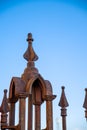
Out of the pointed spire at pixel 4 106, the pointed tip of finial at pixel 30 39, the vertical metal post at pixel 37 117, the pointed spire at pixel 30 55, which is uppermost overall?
the pointed tip of finial at pixel 30 39

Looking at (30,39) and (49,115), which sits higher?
(30,39)

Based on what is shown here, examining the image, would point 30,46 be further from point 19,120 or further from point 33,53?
point 19,120

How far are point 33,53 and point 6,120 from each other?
2.21 meters

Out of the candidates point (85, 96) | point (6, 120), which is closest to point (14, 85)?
point (6, 120)

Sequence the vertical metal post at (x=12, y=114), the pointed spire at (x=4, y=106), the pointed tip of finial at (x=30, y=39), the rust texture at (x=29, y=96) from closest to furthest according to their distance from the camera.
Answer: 1. the rust texture at (x=29, y=96)
2. the pointed spire at (x=4, y=106)
3. the vertical metal post at (x=12, y=114)
4. the pointed tip of finial at (x=30, y=39)

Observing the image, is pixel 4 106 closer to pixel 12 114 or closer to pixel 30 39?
pixel 12 114

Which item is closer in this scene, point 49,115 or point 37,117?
point 49,115

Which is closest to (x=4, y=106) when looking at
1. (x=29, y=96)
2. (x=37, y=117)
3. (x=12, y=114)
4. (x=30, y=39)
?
(x=12, y=114)

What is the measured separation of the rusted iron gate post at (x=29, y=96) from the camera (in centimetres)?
856

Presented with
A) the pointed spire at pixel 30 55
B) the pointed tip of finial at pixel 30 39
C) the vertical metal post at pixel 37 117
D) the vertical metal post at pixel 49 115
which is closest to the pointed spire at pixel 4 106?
the vertical metal post at pixel 37 117

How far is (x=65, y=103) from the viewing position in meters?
10.1

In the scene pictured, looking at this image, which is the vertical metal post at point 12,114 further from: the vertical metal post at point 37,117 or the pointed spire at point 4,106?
the vertical metal post at point 37,117

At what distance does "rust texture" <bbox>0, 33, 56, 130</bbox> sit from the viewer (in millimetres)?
8552

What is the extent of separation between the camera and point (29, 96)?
29.7 feet
